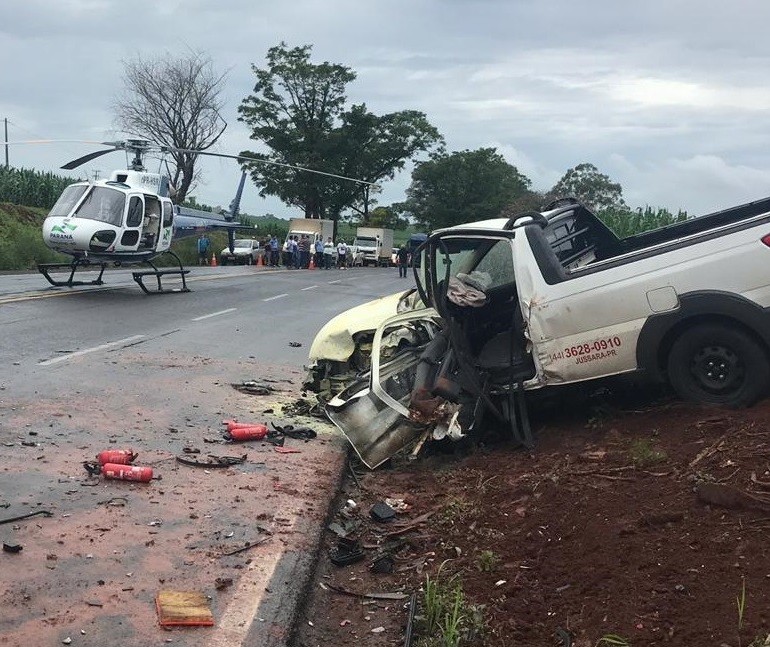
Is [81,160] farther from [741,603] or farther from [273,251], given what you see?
[273,251]

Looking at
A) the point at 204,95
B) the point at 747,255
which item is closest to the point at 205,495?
the point at 747,255

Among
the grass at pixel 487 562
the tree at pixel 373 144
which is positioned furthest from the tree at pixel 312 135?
the grass at pixel 487 562

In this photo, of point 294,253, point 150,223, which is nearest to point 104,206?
point 150,223

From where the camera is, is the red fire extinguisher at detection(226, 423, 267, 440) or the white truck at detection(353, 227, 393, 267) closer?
the red fire extinguisher at detection(226, 423, 267, 440)

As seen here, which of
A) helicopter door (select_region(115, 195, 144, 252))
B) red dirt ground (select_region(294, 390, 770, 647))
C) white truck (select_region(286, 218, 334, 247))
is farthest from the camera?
white truck (select_region(286, 218, 334, 247))

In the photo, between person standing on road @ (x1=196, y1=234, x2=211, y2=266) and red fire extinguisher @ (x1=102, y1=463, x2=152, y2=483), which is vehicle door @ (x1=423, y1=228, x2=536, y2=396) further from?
person standing on road @ (x1=196, y1=234, x2=211, y2=266)

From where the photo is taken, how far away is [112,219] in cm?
2184

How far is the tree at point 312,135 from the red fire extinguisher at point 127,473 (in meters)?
69.5

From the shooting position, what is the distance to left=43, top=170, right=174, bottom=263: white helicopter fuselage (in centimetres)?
2131

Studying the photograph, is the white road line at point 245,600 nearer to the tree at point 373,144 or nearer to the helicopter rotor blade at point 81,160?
the helicopter rotor blade at point 81,160

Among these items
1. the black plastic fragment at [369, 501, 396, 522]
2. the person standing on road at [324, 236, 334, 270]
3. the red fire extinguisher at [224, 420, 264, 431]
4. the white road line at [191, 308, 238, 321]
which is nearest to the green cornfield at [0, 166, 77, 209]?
the person standing on road at [324, 236, 334, 270]

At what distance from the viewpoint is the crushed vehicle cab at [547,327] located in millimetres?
6543

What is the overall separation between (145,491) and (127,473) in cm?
27

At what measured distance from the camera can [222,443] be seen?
Result: 25.7 feet
